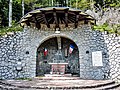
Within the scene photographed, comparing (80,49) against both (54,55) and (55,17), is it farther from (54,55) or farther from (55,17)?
(55,17)

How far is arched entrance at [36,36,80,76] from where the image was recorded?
11094 mm

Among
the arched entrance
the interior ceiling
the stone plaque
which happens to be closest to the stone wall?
the stone plaque

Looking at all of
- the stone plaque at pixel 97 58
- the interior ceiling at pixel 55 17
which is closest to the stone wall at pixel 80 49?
the stone plaque at pixel 97 58

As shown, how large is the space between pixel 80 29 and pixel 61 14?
1428 mm

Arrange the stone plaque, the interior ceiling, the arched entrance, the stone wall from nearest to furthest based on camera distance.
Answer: the interior ceiling, the stone wall, the stone plaque, the arched entrance

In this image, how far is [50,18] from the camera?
9.83 m

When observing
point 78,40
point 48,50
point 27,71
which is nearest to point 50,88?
point 27,71

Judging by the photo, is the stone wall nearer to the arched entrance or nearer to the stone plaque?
the stone plaque

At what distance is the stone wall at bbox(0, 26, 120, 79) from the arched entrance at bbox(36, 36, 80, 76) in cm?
117

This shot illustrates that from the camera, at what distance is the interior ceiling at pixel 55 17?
28.3 feet

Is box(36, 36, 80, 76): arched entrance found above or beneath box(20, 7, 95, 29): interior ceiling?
beneath

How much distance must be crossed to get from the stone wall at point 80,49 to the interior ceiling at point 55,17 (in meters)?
0.46

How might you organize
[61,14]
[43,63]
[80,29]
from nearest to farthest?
[61,14] < [80,29] < [43,63]

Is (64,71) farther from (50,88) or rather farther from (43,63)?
(50,88)
